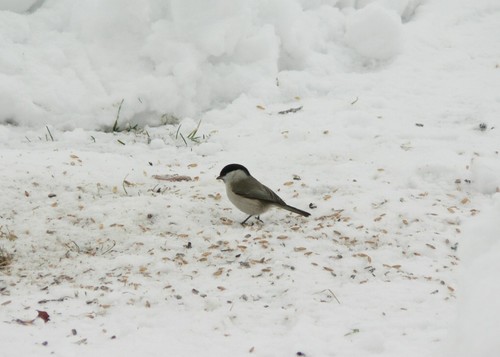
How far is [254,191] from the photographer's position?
455 centimetres

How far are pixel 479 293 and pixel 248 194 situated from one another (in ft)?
9.28

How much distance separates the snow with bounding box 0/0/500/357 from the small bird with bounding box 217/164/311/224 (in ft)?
0.47

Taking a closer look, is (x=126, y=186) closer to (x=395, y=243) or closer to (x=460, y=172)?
(x=395, y=243)

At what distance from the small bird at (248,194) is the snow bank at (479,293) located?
249 centimetres

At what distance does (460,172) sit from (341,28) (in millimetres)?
3260

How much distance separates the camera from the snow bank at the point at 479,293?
1.63 m

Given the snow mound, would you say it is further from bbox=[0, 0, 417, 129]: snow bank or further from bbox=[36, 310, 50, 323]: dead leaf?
bbox=[36, 310, 50, 323]: dead leaf

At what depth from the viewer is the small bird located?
14.9 feet

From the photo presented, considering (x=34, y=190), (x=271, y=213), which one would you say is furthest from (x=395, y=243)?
(x=34, y=190)

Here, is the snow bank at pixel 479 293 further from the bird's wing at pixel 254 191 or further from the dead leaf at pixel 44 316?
the bird's wing at pixel 254 191

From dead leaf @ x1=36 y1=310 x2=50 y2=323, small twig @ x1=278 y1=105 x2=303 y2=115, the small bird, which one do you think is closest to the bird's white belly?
the small bird

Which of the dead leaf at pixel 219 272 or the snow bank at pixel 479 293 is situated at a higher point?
the snow bank at pixel 479 293

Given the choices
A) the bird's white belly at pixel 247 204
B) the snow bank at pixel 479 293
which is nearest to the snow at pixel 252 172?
the snow bank at pixel 479 293

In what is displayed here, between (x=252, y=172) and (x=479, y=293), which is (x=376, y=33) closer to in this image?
→ (x=252, y=172)
